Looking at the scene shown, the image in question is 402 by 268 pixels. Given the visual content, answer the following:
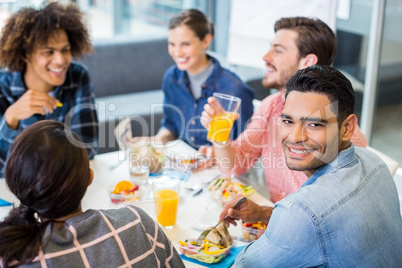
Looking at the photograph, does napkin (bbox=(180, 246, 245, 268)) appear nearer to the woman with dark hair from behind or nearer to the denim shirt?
the denim shirt

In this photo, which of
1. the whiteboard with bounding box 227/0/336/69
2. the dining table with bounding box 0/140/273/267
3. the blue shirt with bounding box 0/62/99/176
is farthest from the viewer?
the whiteboard with bounding box 227/0/336/69

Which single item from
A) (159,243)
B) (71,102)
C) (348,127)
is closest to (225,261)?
(159,243)

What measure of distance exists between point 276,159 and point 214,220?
0.50 meters

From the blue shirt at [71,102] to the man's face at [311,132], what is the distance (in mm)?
1138

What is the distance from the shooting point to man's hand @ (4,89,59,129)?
89.4 inches

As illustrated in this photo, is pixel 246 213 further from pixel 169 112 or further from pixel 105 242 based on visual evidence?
pixel 169 112

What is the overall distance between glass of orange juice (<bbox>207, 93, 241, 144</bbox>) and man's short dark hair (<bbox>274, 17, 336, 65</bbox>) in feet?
1.35

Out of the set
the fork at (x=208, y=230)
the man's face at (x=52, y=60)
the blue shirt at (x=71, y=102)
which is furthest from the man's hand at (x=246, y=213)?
the man's face at (x=52, y=60)

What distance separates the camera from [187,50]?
8.98 feet

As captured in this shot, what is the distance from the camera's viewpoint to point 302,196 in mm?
1316

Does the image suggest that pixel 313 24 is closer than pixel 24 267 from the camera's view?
No

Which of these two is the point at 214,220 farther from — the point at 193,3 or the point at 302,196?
the point at 193,3

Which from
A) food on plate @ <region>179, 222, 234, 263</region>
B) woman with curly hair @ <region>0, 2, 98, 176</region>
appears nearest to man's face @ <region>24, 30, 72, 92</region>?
woman with curly hair @ <region>0, 2, 98, 176</region>

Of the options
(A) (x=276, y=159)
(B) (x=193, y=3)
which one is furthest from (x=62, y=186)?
(B) (x=193, y=3)
